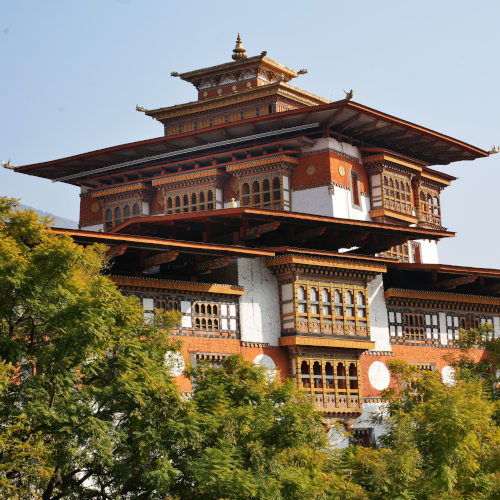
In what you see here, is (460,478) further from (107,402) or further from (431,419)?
(107,402)

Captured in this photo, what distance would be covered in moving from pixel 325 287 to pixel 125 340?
12873 mm

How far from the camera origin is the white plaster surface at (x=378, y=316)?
1388 inches

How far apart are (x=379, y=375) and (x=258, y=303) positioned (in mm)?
5691

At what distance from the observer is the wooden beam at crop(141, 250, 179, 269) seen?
29.5 metres

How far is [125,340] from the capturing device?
69.7 feet

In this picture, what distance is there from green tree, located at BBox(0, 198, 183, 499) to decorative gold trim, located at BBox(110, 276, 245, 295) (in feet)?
23.3

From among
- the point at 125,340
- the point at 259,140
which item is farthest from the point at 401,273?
the point at 125,340

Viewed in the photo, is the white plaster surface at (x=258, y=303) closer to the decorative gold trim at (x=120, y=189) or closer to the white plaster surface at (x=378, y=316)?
the white plaster surface at (x=378, y=316)

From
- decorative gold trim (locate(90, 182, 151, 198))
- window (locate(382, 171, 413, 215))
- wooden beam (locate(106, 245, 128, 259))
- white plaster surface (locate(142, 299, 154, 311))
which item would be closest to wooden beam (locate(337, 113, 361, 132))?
window (locate(382, 171, 413, 215))

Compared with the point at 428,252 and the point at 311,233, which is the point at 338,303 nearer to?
the point at 311,233

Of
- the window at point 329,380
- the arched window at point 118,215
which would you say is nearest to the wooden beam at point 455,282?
the window at point 329,380

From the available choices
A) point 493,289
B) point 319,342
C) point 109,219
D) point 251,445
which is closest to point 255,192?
point 109,219

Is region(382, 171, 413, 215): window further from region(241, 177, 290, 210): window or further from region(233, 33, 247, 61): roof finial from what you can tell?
region(233, 33, 247, 61): roof finial

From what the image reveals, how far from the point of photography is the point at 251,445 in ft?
71.2
